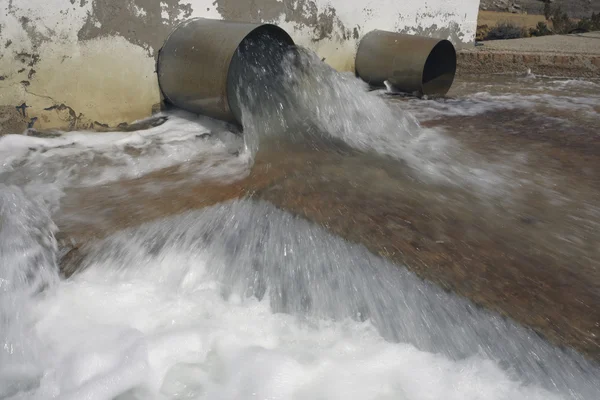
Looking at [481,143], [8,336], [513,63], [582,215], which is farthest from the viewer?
[513,63]

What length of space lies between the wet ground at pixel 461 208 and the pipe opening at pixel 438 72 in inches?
66.7

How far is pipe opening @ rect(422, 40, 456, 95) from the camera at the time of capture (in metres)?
5.05

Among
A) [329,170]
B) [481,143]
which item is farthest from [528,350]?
[481,143]

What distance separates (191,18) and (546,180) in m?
2.62

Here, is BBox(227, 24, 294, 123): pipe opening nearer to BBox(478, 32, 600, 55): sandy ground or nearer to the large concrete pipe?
the large concrete pipe

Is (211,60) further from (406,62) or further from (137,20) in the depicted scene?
(406,62)

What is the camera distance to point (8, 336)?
5.24ft

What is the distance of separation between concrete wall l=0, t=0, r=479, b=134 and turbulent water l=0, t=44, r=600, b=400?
2.86 feet

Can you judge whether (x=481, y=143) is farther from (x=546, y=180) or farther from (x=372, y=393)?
(x=372, y=393)

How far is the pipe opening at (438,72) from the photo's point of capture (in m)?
5.05

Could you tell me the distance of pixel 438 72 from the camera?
511 cm

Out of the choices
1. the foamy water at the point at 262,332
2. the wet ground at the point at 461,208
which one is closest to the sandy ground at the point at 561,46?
the wet ground at the point at 461,208

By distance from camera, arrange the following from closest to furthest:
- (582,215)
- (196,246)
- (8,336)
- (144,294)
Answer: (8,336), (144,294), (196,246), (582,215)

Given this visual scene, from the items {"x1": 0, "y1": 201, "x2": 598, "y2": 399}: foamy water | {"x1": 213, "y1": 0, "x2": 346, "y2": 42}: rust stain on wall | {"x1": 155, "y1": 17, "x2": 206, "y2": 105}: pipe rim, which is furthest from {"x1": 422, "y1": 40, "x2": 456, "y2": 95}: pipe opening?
{"x1": 0, "y1": 201, "x2": 598, "y2": 399}: foamy water
